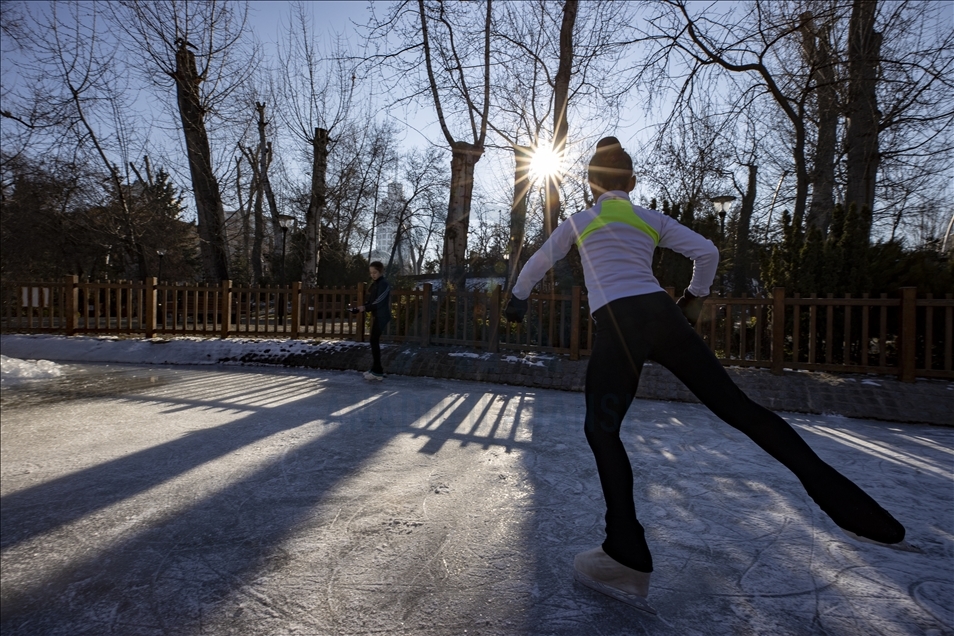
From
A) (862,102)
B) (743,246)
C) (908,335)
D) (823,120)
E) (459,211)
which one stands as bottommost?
(908,335)

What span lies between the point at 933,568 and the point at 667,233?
1786 millimetres

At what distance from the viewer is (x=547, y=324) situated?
9.12m

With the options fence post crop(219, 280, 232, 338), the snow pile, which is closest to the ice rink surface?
the snow pile

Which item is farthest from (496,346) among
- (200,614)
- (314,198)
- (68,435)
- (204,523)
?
(314,198)

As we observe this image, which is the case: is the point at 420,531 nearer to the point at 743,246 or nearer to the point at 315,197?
the point at 315,197

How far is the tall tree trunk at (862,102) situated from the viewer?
10.1 meters

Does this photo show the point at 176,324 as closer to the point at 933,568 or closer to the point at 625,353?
the point at 625,353

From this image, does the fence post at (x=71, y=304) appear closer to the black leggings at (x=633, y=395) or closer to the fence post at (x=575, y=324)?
the fence post at (x=575, y=324)

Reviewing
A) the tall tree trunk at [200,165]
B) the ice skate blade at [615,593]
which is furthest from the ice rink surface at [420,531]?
the tall tree trunk at [200,165]

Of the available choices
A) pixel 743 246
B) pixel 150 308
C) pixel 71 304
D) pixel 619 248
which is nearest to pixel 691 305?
pixel 619 248

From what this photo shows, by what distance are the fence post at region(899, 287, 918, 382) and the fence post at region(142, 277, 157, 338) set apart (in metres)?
13.2

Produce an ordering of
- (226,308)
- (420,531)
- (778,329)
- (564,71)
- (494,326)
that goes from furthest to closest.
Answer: (564,71), (226,308), (494,326), (778,329), (420,531)

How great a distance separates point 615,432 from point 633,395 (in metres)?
0.16

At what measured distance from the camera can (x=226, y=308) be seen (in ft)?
37.7
